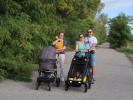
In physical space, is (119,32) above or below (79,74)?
above

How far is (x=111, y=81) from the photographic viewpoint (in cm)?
A: 1567

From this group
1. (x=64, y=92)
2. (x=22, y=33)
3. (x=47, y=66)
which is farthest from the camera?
(x=22, y=33)

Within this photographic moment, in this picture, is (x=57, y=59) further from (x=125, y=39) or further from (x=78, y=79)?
(x=125, y=39)

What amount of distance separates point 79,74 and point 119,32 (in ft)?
198

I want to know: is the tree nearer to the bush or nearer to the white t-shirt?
the bush

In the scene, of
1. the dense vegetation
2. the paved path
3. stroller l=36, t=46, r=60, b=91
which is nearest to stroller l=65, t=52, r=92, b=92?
the paved path

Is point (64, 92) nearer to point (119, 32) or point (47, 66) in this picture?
point (47, 66)

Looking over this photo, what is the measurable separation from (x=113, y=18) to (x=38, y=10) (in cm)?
6072

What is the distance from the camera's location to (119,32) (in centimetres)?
7238

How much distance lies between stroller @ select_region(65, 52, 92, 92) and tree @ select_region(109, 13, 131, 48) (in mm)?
58666

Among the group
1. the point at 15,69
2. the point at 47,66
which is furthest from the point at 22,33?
the point at 47,66

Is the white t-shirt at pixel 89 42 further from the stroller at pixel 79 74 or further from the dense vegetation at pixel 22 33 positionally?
the dense vegetation at pixel 22 33

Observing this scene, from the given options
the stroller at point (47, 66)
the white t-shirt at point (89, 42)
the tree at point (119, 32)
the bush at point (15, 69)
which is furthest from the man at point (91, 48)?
the tree at point (119, 32)

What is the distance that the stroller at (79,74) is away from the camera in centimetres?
1259
